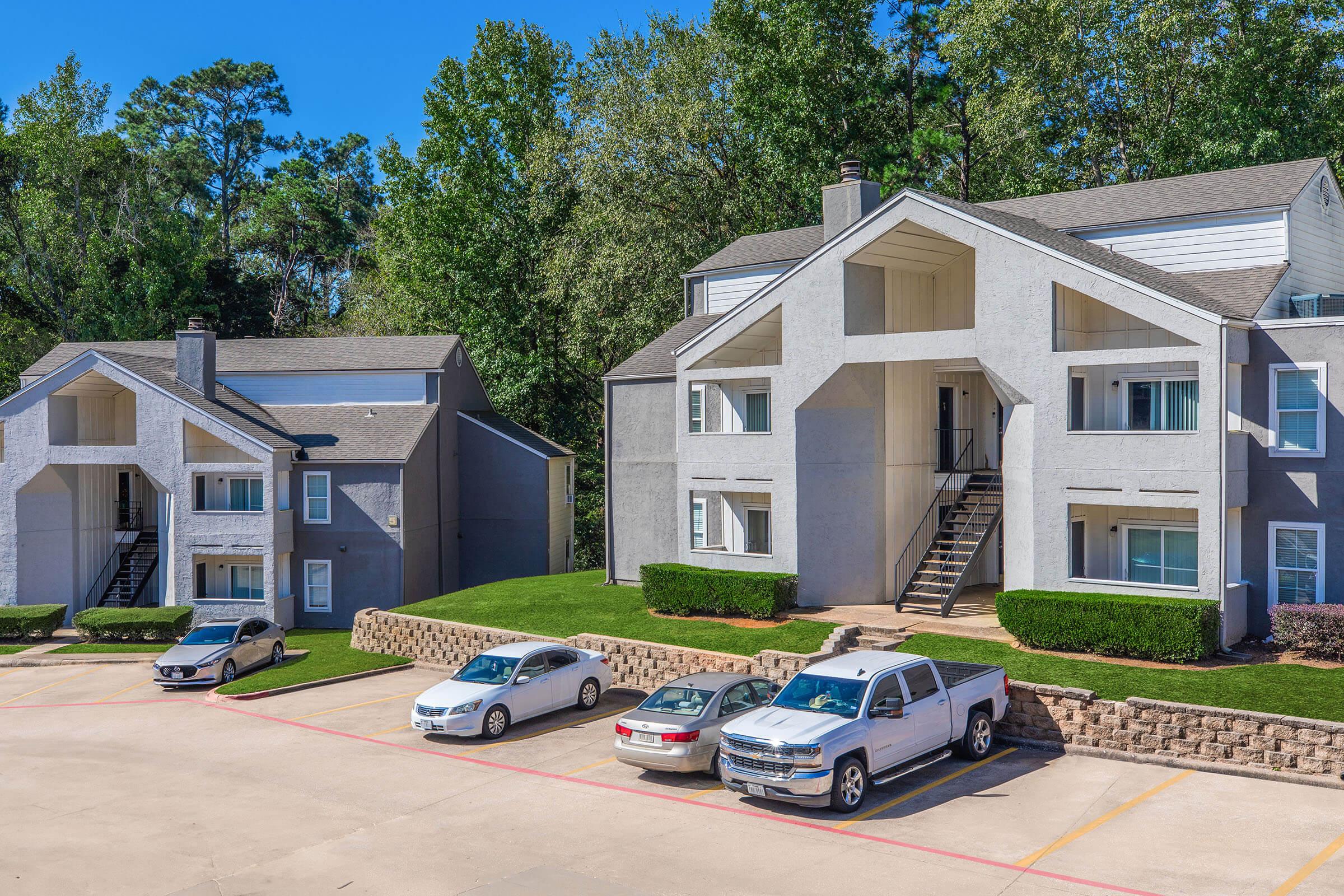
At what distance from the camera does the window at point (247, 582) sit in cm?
3400

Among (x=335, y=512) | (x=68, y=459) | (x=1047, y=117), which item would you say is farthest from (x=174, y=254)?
(x=1047, y=117)

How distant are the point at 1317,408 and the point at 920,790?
11482mm

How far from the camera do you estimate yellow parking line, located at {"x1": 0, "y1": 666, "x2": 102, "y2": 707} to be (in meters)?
25.5

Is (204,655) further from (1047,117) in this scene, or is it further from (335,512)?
(1047,117)

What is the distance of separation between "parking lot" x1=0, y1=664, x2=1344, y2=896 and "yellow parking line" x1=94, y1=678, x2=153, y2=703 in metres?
5.04

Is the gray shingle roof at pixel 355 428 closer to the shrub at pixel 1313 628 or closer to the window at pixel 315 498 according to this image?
the window at pixel 315 498

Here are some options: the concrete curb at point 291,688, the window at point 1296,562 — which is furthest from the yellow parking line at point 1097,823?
the concrete curb at point 291,688

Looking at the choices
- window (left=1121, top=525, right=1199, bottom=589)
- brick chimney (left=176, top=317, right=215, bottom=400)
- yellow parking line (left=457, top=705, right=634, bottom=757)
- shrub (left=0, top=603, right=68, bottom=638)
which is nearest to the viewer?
yellow parking line (left=457, top=705, right=634, bottom=757)

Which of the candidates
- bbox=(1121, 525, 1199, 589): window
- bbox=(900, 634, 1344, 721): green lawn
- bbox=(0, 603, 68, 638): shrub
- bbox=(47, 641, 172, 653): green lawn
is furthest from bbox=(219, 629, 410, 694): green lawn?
bbox=(1121, 525, 1199, 589): window

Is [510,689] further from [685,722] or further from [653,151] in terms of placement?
[653,151]

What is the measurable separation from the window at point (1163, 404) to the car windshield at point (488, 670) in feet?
45.9

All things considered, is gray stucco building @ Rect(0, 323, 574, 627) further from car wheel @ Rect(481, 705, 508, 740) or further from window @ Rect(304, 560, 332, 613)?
car wheel @ Rect(481, 705, 508, 740)

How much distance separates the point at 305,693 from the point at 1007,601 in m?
15.6

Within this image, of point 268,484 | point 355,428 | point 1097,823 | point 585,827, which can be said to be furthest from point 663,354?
point 1097,823
